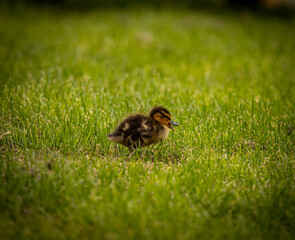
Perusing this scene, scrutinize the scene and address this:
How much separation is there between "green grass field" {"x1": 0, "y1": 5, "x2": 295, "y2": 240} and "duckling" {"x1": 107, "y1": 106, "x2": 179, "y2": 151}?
169 mm

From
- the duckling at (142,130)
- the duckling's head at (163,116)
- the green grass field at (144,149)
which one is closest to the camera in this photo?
the green grass field at (144,149)

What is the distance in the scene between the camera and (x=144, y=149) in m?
4.32

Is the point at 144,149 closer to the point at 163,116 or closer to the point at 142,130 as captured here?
the point at 142,130

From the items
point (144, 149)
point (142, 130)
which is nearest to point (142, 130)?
point (142, 130)

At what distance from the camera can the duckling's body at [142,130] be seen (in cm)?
408

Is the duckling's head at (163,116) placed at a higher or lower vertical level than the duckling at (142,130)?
higher

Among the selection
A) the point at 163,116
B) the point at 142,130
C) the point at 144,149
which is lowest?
the point at 144,149

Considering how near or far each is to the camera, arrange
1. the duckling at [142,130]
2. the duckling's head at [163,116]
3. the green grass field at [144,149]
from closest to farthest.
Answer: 1. the green grass field at [144,149]
2. the duckling at [142,130]
3. the duckling's head at [163,116]

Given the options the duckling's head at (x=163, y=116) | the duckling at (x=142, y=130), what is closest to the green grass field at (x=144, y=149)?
the duckling at (x=142, y=130)

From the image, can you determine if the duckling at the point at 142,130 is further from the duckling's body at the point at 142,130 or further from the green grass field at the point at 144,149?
the green grass field at the point at 144,149

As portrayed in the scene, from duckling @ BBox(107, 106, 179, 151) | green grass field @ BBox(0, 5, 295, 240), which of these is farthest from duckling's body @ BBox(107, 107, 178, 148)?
green grass field @ BBox(0, 5, 295, 240)

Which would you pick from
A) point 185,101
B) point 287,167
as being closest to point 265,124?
point 287,167

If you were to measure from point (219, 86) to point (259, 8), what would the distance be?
43.1ft

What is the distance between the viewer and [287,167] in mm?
3779
